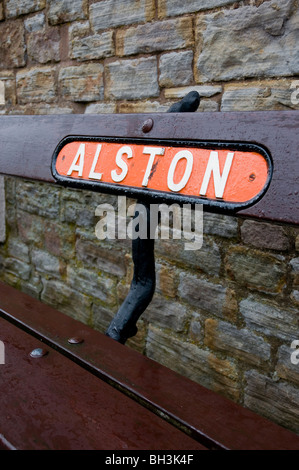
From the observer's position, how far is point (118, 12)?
6.73 ft

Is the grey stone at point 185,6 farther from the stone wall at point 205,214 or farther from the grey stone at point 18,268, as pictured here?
the grey stone at point 18,268

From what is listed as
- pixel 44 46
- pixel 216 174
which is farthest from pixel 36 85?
pixel 216 174

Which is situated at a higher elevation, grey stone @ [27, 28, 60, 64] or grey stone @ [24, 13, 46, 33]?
grey stone @ [24, 13, 46, 33]

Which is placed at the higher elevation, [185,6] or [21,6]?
[21,6]

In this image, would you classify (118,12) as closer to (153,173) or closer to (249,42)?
(249,42)

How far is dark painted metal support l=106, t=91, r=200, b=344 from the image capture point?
0.95 metres

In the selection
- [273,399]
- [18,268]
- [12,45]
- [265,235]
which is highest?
[12,45]

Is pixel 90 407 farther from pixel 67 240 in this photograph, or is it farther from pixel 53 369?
pixel 67 240

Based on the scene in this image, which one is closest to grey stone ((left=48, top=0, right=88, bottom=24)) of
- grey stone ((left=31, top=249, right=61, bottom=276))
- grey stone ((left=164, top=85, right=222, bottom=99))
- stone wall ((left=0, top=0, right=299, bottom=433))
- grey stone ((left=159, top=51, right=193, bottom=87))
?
stone wall ((left=0, top=0, right=299, bottom=433))

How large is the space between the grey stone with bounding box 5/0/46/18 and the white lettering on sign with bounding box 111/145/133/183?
6.20ft

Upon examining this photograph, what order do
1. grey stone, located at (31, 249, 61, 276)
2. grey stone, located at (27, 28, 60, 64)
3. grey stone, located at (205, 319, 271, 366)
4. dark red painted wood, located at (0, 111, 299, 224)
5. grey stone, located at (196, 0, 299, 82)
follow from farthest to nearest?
grey stone, located at (31, 249, 61, 276)
grey stone, located at (27, 28, 60, 64)
grey stone, located at (205, 319, 271, 366)
grey stone, located at (196, 0, 299, 82)
dark red painted wood, located at (0, 111, 299, 224)

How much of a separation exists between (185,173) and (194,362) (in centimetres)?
137

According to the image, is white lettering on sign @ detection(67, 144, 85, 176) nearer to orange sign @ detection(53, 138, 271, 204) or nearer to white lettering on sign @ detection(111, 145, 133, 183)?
orange sign @ detection(53, 138, 271, 204)
